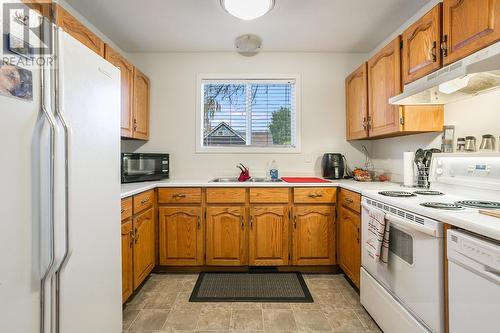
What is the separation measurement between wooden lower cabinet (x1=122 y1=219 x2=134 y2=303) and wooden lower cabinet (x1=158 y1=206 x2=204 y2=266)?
1.58 ft

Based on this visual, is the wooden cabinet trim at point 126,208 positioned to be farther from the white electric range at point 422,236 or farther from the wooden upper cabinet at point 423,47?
the wooden upper cabinet at point 423,47

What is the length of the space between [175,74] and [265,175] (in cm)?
164

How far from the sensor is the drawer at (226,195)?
2.34m

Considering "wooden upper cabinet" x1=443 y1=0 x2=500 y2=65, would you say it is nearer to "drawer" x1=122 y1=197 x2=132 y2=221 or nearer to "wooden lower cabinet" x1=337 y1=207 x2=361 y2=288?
"wooden lower cabinet" x1=337 y1=207 x2=361 y2=288

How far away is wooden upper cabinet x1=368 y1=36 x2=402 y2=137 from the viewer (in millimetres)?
1950

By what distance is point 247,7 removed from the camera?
5.97ft

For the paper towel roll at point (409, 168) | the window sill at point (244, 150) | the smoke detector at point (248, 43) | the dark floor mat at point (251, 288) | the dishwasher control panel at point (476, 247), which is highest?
the smoke detector at point (248, 43)

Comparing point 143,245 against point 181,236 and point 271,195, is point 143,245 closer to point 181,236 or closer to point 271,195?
point 181,236

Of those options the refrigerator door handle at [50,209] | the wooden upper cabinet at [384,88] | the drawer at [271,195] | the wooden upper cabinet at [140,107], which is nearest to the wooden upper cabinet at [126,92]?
the wooden upper cabinet at [140,107]

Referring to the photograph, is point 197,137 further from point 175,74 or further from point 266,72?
point 266,72

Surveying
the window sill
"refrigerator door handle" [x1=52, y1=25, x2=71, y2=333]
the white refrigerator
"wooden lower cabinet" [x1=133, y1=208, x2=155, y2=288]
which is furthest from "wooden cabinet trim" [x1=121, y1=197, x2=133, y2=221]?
the window sill

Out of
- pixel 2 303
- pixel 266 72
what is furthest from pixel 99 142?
pixel 266 72

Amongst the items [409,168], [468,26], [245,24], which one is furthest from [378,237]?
[245,24]

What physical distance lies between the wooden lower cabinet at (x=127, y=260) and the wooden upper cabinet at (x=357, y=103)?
2333 mm
